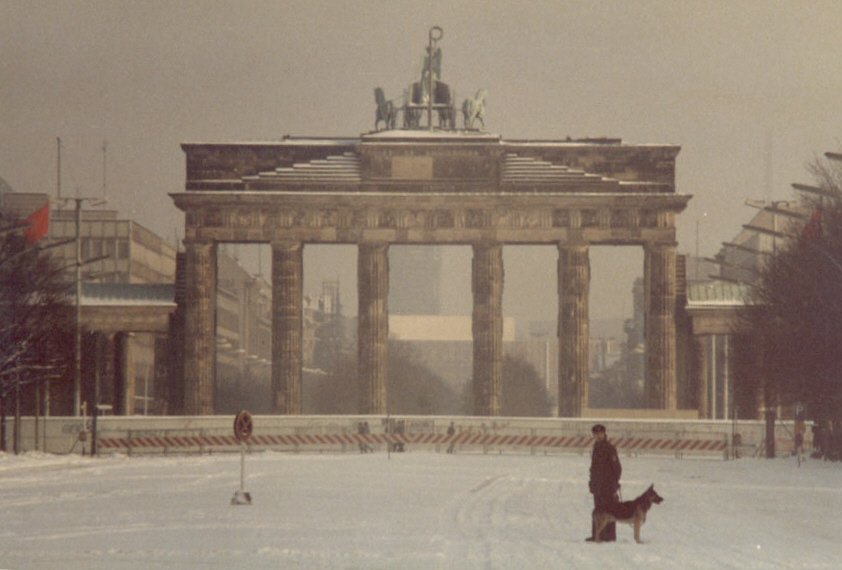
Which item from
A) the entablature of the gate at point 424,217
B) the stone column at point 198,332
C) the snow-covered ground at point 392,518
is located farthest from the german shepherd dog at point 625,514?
the stone column at point 198,332

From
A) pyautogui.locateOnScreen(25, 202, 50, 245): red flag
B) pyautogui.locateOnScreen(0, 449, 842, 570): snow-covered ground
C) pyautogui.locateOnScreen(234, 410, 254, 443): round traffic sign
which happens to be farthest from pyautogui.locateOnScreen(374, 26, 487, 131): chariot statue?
pyautogui.locateOnScreen(234, 410, 254, 443): round traffic sign

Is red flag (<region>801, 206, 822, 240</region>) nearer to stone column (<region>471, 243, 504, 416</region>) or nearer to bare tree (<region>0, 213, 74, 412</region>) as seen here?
bare tree (<region>0, 213, 74, 412</region>)

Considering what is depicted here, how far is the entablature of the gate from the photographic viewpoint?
105312 millimetres

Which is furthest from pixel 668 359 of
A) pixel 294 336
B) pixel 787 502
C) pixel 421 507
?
pixel 421 507

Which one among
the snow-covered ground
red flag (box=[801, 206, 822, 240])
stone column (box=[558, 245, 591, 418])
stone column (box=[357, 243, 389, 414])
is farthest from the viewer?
stone column (box=[357, 243, 389, 414])

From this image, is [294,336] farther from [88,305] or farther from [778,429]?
[778,429]

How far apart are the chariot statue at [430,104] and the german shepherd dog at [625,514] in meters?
75.6

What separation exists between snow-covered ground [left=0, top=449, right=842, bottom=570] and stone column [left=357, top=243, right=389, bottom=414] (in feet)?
136

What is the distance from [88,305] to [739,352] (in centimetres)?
3454

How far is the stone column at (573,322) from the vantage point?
105938mm

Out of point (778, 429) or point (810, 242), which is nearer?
point (810, 242)

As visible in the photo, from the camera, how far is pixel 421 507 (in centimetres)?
4075

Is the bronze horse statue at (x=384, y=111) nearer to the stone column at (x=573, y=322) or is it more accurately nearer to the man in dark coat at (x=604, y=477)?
the stone column at (x=573, y=322)

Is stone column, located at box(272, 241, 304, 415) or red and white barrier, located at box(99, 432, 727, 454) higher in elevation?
stone column, located at box(272, 241, 304, 415)
